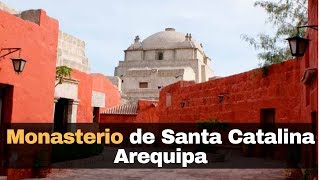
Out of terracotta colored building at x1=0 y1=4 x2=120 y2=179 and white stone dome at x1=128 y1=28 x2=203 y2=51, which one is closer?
terracotta colored building at x1=0 y1=4 x2=120 y2=179

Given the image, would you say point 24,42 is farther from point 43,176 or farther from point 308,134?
point 308,134

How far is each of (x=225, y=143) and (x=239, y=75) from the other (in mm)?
3440

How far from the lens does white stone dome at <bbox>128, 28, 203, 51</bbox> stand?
48406mm

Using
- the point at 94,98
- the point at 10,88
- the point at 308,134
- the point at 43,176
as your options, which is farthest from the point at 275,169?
the point at 94,98

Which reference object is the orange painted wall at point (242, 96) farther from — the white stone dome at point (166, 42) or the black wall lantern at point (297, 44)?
the white stone dome at point (166, 42)

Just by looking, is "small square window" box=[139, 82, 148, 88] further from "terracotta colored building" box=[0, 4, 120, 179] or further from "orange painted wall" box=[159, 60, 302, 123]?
"terracotta colored building" box=[0, 4, 120, 179]

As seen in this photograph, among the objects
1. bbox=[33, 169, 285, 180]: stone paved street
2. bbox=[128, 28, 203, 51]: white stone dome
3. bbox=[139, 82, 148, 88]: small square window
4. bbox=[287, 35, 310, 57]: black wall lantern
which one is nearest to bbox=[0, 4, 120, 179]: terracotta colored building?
bbox=[33, 169, 285, 180]: stone paved street

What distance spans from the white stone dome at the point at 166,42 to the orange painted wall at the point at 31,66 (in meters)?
38.1

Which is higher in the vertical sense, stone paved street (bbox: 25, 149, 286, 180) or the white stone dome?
the white stone dome

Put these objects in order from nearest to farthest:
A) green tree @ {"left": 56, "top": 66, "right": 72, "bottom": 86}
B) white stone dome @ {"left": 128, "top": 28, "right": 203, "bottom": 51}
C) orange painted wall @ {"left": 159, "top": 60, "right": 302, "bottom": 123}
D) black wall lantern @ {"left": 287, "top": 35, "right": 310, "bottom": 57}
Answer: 1. black wall lantern @ {"left": 287, "top": 35, "right": 310, "bottom": 57}
2. green tree @ {"left": 56, "top": 66, "right": 72, "bottom": 86}
3. orange painted wall @ {"left": 159, "top": 60, "right": 302, "bottom": 123}
4. white stone dome @ {"left": 128, "top": 28, "right": 203, "bottom": 51}

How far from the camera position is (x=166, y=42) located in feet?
162

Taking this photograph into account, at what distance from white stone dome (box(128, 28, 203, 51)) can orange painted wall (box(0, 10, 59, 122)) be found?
38.1 meters

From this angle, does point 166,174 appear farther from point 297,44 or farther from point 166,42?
point 166,42

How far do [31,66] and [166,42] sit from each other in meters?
40.4
